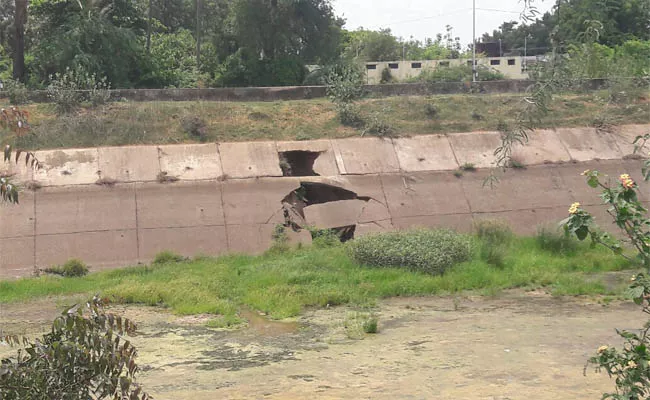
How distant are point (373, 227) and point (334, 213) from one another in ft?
3.03

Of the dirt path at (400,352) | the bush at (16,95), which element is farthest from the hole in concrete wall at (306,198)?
the bush at (16,95)

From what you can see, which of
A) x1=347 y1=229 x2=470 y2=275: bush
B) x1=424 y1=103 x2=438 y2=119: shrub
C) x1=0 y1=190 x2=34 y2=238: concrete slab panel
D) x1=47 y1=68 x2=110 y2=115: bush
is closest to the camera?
x1=347 y1=229 x2=470 y2=275: bush

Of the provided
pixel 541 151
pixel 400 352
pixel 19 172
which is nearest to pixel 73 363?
pixel 400 352

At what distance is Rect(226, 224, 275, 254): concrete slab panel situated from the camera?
51.2 feet

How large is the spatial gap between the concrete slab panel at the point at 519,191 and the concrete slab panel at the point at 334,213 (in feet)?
7.09

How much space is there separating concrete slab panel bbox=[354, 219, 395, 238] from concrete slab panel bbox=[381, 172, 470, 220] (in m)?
0.29

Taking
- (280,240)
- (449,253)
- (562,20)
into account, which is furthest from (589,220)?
(280,240)

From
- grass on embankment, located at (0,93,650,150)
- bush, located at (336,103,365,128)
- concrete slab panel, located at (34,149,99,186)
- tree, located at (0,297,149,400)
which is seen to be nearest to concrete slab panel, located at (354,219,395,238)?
grass on embankment, located at (0,93,650,150)

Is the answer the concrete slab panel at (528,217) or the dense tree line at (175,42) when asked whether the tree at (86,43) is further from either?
the concrete slab panel at (528,217)

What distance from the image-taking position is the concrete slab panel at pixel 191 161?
55.5 feet

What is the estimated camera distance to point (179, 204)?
1620 cm

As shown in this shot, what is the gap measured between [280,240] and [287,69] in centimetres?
1363

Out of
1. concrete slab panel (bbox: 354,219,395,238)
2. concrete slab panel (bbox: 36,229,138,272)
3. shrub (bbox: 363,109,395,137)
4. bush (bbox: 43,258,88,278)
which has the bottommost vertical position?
bush (bbox: 43,258,88,278)

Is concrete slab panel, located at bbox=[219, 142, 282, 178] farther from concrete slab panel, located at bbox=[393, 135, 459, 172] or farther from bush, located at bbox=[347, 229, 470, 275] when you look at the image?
bush, located at bbox=[347, 229, 470, 275]
